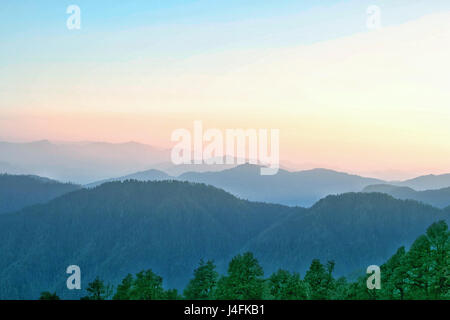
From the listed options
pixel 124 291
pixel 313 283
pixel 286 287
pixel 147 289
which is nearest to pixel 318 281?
pixel 313 283

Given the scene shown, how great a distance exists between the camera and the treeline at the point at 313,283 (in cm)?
6519

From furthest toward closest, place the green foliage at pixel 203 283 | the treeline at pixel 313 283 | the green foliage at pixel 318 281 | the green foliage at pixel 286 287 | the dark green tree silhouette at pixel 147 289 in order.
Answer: the green foliage at pixel 318 281 < the green foliage at pixel 203 283 < the green foliage at pixel 286 287 < the dark green tree silhouette at pixel 147 289 < the treeline at pixel 313 283

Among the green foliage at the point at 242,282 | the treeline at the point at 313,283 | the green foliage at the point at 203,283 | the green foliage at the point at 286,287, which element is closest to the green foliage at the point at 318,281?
the treeline at the point at 313,283

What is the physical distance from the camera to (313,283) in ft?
247

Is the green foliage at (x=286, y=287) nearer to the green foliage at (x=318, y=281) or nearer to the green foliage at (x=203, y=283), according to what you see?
the green foliage at (x=318, y=281)

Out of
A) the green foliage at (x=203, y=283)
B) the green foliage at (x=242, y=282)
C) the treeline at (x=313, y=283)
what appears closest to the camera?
the treeline at (x=313, y=283)

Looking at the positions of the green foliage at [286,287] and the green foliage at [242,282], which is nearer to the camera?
the green foliage at [242,282]

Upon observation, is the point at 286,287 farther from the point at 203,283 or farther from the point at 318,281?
the point at 203,283

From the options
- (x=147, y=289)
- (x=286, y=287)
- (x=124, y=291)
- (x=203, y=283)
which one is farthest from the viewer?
(x=203, y=283)

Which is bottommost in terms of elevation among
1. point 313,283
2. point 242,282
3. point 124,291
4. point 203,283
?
point 124,291
